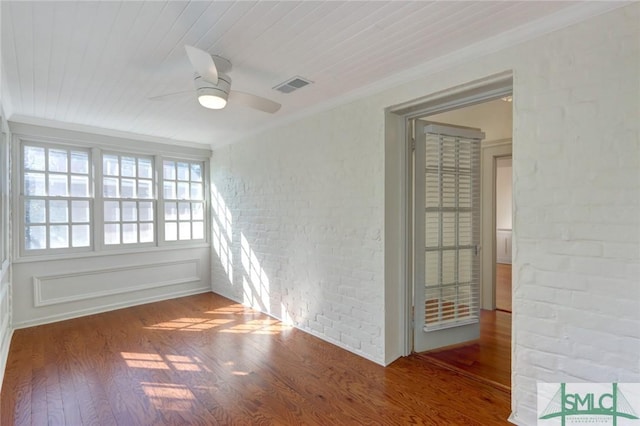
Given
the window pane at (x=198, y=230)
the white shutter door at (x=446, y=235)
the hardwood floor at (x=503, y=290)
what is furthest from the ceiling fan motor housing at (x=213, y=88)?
the hardwood floor at (x=503, y=290)

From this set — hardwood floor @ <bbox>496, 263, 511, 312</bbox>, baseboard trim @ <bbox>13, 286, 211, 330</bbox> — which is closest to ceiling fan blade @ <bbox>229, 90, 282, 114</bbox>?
baseboard trim @ <bbox>13, 286, 211, 330</bbox>

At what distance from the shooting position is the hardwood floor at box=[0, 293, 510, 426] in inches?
83.8

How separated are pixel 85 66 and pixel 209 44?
42.4 inches

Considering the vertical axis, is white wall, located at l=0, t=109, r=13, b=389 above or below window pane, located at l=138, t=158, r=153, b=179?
below

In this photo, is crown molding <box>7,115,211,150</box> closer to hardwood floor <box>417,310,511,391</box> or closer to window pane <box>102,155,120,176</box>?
window pane <box>102,155,120,176</box>

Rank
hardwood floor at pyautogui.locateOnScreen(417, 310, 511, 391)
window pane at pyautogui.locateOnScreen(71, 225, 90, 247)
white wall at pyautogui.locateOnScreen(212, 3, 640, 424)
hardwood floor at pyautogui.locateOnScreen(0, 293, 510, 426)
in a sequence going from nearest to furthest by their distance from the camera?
white wall at pyautogui.locateOnScreen(212, 3, 640, 424), hardwood floor at pyautogui.locateOnScreen(0, 293, 510, 426), hardwood floor at pyautogui.locateOnScreen(417, 310, 511, 391), window pane at pyautogui.locateOnScreen(71, 225, 90, 247)

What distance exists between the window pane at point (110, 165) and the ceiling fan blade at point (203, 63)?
3327mm

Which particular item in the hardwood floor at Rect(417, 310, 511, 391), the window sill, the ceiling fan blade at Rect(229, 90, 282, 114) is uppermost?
the ceiling fan blade at Rect(229, 90, 282, 114)

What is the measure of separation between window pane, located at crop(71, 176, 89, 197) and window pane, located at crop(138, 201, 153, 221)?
67 cm

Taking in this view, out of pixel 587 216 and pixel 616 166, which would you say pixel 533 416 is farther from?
pixel 616 166

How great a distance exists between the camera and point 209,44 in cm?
209

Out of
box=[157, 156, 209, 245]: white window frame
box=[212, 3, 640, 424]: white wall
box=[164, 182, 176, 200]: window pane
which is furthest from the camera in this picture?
box=[164, 182, 176, 200]: window pane

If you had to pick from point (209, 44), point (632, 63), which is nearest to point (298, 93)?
point (209, 44)

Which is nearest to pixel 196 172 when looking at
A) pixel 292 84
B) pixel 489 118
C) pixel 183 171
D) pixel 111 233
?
pixel 183 171
